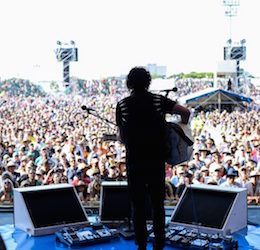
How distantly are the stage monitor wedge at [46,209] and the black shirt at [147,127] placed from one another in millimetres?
925

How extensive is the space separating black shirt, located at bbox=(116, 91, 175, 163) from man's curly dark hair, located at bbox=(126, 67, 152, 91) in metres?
0.03

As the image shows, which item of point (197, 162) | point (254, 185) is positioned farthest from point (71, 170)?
point (254, 185)

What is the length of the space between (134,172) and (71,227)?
89 centimetres

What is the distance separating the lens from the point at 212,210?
245cm

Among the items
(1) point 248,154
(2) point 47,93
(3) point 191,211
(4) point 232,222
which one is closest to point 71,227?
(3) point 191,211

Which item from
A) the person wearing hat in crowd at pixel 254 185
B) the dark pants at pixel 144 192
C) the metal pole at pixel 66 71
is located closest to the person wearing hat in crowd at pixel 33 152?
the person wearing hat in crowd at pixel 254 185

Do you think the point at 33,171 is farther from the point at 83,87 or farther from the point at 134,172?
the point at 83,87

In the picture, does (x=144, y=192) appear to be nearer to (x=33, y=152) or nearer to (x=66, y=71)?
(x=33, y=152)

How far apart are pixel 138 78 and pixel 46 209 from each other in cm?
112

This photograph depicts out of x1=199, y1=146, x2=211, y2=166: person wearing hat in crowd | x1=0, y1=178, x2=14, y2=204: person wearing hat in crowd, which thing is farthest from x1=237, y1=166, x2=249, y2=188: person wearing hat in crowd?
x1=0, y1=178, x2=14, y2=204: person wearing hat in crowd

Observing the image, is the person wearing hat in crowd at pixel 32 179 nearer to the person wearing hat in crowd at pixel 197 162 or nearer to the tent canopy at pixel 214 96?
the person wearing hat in crowd at pixel 197 162

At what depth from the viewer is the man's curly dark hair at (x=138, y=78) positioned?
69.0 inches

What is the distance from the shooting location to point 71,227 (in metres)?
2.49

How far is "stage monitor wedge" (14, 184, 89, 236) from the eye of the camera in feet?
8.04
